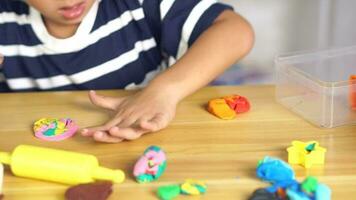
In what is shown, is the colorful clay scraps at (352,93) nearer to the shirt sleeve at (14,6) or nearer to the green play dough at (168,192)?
the green play dough at (168,192)

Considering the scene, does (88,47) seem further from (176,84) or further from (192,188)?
(192,188)

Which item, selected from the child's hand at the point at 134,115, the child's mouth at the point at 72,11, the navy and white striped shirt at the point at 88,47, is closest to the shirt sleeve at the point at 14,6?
the navy and white striped shirt at the point at 88,47

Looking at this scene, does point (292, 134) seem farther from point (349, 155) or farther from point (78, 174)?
point (78, 174)

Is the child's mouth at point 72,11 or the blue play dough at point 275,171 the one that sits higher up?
the child's mouth at point 72,11

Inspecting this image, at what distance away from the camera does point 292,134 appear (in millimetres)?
607

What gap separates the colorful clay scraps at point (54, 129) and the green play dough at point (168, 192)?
17 centimetres

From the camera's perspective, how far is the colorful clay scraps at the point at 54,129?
61cm

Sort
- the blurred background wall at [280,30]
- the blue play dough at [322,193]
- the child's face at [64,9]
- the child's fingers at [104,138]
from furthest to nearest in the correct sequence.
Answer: the blurred background wall at [280,30] < the child's face at [64,9] < the child's fingers at [104,138] < the blue play dough at [322,193]

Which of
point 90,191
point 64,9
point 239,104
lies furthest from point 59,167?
point 64,9

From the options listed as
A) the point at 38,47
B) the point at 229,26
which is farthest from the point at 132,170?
the point at 38,47

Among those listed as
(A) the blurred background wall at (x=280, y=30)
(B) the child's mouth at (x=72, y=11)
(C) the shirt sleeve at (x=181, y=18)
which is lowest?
(A) the blurred background wall at (x=280, y=30)

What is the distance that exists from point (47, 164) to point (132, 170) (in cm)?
8

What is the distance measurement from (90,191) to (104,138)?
→ 0.13 meters

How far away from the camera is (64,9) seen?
2.60ft
